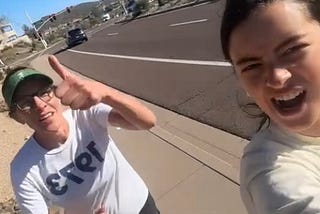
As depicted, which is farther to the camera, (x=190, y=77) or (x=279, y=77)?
(x=190, y=77)

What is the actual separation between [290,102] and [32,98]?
1.67m

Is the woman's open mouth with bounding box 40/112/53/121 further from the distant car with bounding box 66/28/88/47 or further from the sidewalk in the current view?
the distant car with bounding box 66/28/88/47

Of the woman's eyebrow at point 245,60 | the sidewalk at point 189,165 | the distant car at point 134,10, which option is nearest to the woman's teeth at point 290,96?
the woman's eyebrow at point 245,60

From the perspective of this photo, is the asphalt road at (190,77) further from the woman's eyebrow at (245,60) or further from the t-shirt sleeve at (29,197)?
the woman's eyebrow at (245,60)

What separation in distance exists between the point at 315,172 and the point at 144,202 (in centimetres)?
171

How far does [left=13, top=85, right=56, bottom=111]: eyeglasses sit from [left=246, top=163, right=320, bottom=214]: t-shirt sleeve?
5.28 feet

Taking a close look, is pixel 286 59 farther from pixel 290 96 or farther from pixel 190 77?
pixel 190 77

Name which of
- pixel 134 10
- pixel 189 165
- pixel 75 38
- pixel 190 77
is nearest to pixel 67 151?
pixel 189 165

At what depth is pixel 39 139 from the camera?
2785 millimetres

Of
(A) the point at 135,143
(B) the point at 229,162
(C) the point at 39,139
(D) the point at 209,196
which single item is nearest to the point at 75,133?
(C) the point at 39,139

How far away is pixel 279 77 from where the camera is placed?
129 cm

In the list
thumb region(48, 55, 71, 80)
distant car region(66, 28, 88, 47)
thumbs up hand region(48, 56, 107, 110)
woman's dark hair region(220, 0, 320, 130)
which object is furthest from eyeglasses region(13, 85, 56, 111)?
distant car region(66, 28, 88, 47)

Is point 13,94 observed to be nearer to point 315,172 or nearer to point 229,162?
point 315,172

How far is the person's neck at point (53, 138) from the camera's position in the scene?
2.72 m
